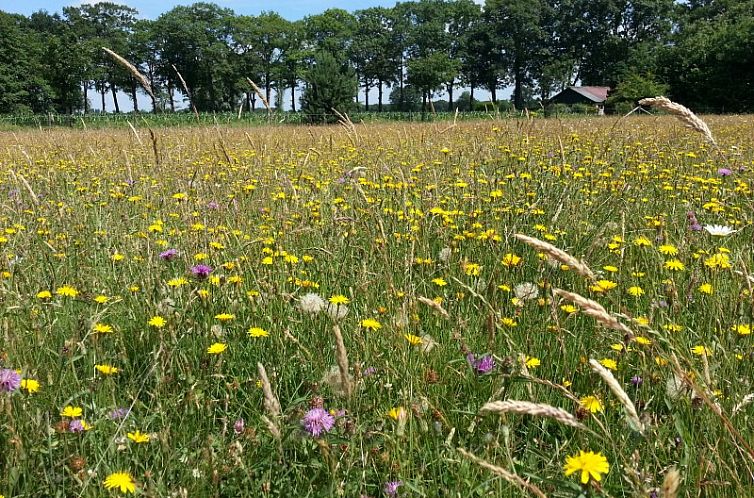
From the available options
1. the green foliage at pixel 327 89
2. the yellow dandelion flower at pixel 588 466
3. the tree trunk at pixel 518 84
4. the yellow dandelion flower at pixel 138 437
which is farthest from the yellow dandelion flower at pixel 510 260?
the tree trunk at pixel 518 84

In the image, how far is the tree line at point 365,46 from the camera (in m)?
62.8

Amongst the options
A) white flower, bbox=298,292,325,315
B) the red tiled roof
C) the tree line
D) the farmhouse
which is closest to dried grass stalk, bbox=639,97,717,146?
white flower, bbox=298,292,325,315

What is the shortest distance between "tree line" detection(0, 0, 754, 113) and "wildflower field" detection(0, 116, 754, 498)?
198 ft

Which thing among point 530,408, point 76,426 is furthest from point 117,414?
point 530,408

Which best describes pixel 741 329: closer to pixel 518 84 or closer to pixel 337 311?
pixel 337 311

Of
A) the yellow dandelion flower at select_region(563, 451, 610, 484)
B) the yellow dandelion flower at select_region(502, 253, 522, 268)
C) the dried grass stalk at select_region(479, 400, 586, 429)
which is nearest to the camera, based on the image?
the dried grass stalk at select_region(479, 400, 586, 429)

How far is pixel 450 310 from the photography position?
214cm

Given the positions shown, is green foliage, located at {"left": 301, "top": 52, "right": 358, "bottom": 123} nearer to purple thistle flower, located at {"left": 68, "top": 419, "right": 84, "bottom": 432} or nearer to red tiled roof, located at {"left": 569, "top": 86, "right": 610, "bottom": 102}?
purple thistle flower, located at {"left": 68, "top": 419, "right": 84, "bottom": 432}

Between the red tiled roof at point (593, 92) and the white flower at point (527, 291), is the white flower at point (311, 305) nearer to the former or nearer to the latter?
the white flower at point (527, 291)

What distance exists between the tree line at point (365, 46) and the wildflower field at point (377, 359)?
60275 mm

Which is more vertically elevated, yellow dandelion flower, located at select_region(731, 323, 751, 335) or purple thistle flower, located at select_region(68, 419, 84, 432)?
yellow dandelion flower, located at select_region(731, 323, 751, 335)

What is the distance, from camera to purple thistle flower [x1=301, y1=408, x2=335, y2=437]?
1.26m

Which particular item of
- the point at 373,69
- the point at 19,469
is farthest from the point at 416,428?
the point at 373,69

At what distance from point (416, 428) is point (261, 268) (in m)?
1.27
